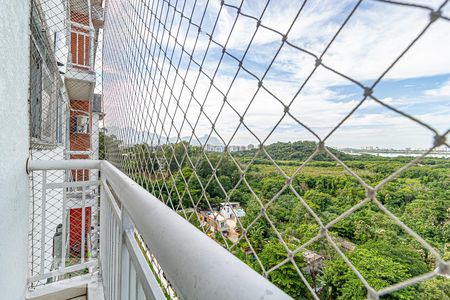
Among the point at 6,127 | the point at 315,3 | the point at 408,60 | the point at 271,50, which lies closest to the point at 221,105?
the point at 271,50

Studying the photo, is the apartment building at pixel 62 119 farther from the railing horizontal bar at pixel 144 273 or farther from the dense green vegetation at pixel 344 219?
the dense green vegetation at pixel 344 219

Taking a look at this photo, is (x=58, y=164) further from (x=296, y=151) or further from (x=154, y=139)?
(x=296, y=151)

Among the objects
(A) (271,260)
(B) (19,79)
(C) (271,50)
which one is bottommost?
(A) (271,260)

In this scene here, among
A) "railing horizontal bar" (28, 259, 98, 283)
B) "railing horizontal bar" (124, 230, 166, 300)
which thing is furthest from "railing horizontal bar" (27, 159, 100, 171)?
"railing horizontal bar" (124, 230, 166, 300)

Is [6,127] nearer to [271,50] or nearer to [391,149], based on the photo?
[271,50]

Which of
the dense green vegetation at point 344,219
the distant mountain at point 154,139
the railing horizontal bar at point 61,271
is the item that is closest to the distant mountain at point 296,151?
the dense green vegetation at point 344,219

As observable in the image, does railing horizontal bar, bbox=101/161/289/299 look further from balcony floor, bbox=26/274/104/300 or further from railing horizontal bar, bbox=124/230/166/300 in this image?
balcony floor, bbox=26/274/104/300
